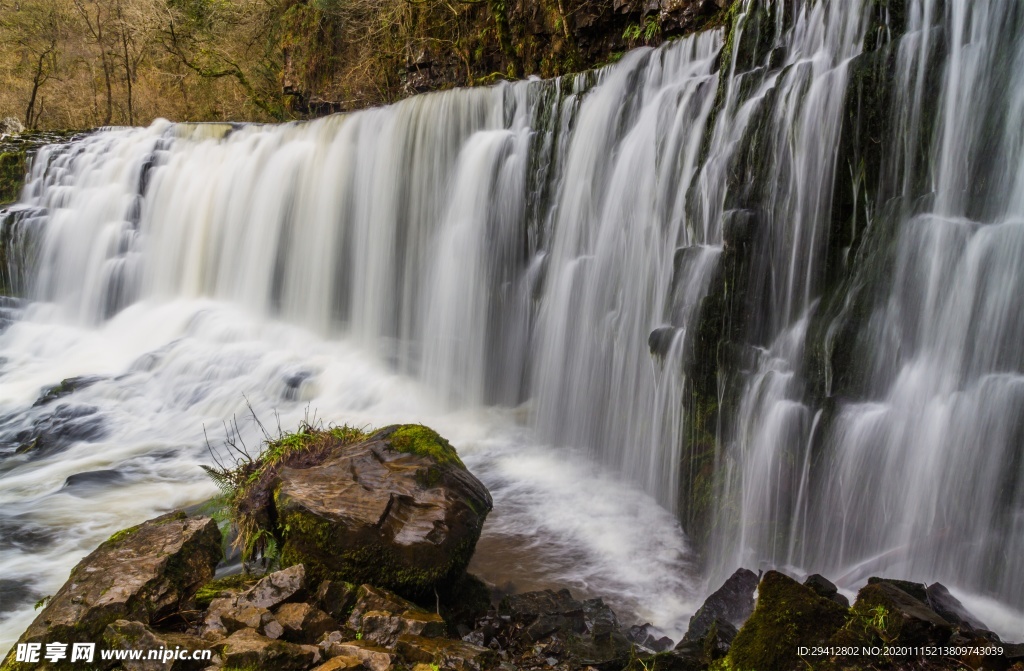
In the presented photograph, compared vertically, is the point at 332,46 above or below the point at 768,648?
above

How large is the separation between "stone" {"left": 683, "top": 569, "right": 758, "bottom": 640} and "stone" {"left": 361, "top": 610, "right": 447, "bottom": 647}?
1.37m

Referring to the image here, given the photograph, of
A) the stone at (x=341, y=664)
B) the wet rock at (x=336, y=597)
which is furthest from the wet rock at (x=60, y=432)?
the stone at (x=341, y=664)

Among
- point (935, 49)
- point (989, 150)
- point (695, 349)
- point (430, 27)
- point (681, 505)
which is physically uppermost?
point (430, 27)

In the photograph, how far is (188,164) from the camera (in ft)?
44.4

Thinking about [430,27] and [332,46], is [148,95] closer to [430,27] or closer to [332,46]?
[332,46]

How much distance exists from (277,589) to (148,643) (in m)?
0.63

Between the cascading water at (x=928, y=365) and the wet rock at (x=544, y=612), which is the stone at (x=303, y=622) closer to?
the wet rock at (x=544, y=612)

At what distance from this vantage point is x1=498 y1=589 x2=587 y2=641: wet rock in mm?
3799

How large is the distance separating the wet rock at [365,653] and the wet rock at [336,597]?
1.10 ft

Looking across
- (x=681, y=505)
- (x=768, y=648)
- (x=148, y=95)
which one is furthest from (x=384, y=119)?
(x=148, y=95)

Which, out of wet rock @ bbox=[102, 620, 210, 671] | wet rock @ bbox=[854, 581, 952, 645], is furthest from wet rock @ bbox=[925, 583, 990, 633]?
wet rock @ bbox=[102, 620, 210, 671]

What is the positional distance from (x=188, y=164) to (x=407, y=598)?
12.1 metres

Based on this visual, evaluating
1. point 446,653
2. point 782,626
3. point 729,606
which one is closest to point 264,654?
point 446,653

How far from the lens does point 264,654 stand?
3125mm
